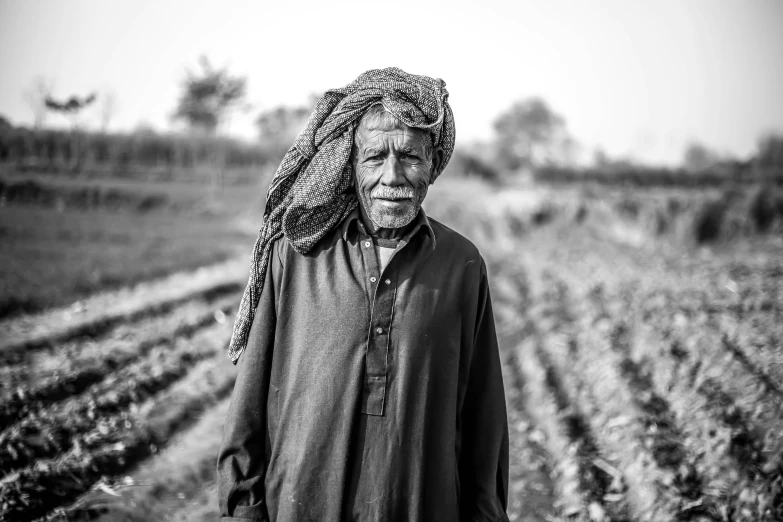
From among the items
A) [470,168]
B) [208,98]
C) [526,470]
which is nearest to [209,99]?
[208,98]

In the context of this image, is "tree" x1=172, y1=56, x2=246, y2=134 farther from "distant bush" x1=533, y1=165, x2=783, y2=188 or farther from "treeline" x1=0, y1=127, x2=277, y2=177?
"distant bush" x1=533, y1=165, x2=783, y2=188

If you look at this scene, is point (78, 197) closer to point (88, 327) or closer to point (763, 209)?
point (88, 327)

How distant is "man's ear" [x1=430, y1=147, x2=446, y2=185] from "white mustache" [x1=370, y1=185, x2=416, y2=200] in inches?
6.6

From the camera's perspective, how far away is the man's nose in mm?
1621

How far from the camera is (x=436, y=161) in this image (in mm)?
1809

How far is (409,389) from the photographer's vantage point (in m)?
1.60

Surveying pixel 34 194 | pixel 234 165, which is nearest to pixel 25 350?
pixel 34 194

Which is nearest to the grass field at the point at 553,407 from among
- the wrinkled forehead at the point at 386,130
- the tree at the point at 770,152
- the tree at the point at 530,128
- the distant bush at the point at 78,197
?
the wrinkled forehead at the point at 386,130

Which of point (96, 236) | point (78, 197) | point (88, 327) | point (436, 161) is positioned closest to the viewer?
point (436, 161)

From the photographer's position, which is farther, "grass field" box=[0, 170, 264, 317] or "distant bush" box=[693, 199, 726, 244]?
"distant bush" box=[693, 199, 726, 244]

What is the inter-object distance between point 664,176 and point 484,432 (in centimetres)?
2110

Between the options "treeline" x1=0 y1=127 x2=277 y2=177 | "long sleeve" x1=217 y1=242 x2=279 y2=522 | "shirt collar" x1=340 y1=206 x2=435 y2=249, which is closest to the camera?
"long sleeve" x1=217 y1=242 x2=279 y2=522

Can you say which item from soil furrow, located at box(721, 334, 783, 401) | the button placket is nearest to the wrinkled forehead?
the button placket

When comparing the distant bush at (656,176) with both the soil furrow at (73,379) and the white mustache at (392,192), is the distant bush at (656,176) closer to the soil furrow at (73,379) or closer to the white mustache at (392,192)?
the soil furrow at (73,379)
